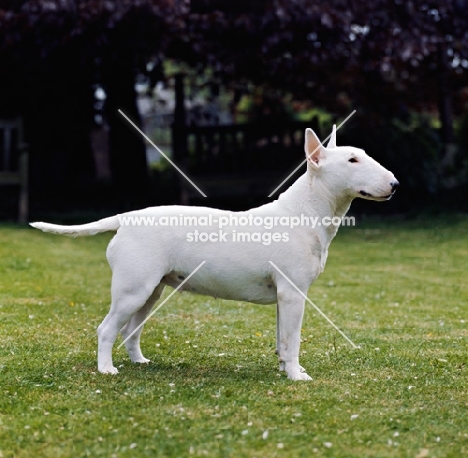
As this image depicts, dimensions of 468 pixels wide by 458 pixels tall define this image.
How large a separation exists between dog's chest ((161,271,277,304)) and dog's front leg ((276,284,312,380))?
0.54 feet

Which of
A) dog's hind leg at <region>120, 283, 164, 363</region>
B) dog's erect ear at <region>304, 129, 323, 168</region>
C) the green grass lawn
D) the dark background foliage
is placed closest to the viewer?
the green grass lawn

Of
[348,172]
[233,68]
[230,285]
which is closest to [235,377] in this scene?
[230,285]

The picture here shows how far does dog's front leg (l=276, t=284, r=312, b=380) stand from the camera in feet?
17.7

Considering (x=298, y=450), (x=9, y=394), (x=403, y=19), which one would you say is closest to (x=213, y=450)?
(x=298, y=450)

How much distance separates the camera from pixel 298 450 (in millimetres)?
3984

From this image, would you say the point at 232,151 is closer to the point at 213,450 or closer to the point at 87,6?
the point at 87,6

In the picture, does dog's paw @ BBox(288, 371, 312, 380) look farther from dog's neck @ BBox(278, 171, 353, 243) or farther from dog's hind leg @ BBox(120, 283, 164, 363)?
dog's hind leg @ BBox(120, 283, 164, 363)

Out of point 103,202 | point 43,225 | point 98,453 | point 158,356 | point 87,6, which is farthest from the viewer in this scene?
point 103,202

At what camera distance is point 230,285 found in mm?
5516

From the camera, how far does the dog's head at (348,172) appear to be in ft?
17.6

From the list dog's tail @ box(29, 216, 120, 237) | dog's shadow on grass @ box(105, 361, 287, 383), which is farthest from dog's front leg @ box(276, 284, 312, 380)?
dog's tail @ box(29, 216, 120, 237)

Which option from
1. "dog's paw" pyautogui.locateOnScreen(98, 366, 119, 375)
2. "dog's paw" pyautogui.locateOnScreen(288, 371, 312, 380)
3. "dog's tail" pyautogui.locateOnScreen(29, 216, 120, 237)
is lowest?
"dog's paw" pyautogui.locateOnScreen(98, 366, 119, 375)

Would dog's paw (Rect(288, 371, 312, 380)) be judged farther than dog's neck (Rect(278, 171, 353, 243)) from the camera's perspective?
No

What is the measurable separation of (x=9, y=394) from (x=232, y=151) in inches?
399
